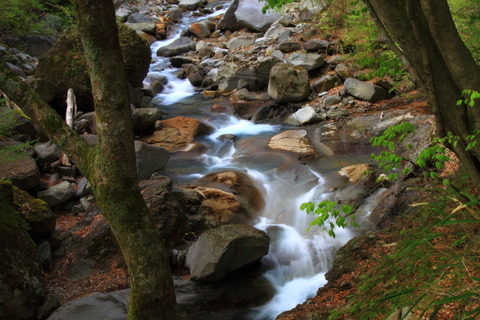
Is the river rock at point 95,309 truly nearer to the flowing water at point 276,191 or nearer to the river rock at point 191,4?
the flowing water at point 276,191

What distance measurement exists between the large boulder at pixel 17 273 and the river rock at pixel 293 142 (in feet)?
20.1

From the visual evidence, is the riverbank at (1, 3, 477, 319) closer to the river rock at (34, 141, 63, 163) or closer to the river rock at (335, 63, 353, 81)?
the river rock at (335, 63, 353, 81)

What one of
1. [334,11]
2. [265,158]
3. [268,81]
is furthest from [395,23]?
[334,11]

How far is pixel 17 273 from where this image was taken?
16.1ft

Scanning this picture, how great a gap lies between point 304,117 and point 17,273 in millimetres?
8428

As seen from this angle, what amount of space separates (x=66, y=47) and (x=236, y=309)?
10.3 meters

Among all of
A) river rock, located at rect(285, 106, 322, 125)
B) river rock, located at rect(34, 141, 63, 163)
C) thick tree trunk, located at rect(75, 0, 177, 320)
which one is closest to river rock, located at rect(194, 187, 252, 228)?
river rock, located at rect(34, 141, 63, 163)

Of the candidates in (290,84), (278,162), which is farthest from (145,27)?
(278,162)

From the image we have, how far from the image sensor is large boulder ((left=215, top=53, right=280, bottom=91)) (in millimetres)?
14469

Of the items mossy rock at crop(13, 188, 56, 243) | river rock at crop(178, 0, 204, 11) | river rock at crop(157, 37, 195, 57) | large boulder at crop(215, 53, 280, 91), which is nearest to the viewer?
mossy rock at crop(13, 188, 56, 243)

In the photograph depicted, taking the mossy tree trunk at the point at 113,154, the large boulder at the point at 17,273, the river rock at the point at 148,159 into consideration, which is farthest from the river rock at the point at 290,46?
the mossy tree trunk at the point at 113,154

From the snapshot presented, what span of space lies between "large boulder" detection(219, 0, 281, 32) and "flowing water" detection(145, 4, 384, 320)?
26.0 ft

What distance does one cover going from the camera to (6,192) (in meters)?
6.04

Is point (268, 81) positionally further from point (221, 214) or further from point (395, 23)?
point (395, 23)
